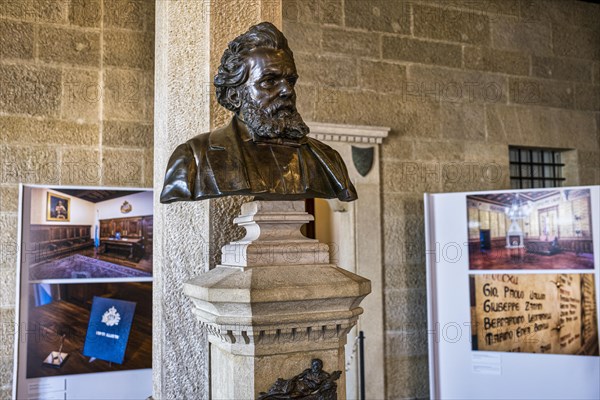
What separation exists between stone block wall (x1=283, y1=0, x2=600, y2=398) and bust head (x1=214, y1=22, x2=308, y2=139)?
2077 millimetres

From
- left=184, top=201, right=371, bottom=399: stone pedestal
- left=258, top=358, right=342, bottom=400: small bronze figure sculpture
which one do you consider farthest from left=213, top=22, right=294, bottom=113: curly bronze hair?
left=258, top=358, right=342, bottom=400: small bronze figure sculpture

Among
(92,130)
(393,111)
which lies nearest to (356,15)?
(393,111)

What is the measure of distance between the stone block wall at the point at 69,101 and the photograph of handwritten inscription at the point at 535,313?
2.13m

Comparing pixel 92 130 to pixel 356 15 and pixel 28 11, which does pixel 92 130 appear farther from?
pixel 356 15

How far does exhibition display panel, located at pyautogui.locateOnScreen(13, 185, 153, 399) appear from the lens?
9.75 feet

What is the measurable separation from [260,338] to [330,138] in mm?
2433

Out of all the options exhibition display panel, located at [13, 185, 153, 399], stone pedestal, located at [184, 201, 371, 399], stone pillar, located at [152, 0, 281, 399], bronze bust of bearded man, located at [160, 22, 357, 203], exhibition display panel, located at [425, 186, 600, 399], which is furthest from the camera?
exhibition display panel, located at [425, 186, 600, 399]

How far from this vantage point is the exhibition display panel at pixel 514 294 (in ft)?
11.1

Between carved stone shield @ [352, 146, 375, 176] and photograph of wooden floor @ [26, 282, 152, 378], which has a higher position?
carved stone shield @ [352, 146, 375, 176]

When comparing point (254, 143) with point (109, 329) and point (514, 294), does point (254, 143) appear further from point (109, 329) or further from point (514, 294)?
point (514, 294)

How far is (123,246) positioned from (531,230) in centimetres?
237

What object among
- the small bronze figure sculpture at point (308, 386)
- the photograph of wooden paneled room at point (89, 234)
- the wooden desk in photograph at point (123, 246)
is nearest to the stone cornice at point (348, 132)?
the photograph of wooden paneled room at point (89, 234)

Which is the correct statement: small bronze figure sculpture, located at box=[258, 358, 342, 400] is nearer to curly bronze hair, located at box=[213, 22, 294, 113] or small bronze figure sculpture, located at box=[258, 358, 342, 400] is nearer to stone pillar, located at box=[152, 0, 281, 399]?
stone pillar, located at box=[152, 0, 281, 399]

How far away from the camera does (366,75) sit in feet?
13.5
